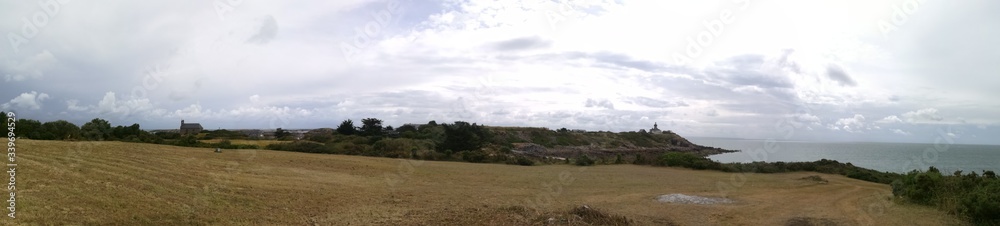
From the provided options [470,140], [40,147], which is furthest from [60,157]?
[470,140]

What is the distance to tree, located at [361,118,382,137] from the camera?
163 feet

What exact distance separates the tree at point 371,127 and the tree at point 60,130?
26406 mm

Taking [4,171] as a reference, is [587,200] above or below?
below

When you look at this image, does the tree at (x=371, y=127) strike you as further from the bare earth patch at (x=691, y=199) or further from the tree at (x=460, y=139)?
the bare earth patch at (x=691, y=199)

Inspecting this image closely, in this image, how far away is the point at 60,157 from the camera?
13188 millimetres

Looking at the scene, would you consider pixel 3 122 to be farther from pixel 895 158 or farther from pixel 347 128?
pixel 895 158

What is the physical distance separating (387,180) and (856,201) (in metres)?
14.4

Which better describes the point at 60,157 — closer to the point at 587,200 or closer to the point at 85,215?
the point at 85,215

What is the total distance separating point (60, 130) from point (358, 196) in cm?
1744

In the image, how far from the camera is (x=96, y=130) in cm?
2664

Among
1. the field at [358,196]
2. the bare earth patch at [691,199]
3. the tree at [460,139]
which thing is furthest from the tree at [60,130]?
the bare earth patch at [691,199]

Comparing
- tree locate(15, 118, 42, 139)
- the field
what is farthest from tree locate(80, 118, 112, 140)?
the field

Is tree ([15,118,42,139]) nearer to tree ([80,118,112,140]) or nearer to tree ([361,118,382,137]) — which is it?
tree ([80,118,112,140])

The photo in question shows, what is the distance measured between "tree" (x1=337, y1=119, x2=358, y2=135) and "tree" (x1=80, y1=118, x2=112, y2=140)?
21734 millimetres
